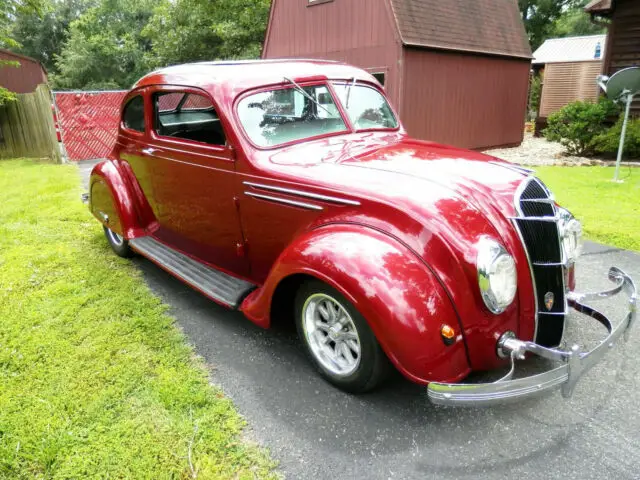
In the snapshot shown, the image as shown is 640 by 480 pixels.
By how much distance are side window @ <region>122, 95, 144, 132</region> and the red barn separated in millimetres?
18064

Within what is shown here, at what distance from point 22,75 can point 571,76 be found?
925 inches

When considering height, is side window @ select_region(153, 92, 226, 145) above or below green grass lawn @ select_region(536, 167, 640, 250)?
above

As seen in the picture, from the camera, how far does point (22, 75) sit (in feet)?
67.8

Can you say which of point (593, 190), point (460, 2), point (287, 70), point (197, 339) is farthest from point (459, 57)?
point (197, 339)

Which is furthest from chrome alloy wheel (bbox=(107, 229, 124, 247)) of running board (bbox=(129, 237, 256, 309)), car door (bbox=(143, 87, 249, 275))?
car door (bbox=(143, 87, 249, 275))

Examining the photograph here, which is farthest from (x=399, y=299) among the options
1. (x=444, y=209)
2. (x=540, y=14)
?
(x=540, y=14)

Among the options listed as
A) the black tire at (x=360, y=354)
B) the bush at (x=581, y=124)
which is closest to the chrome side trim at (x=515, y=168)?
the black tire at (x=360, y=354)

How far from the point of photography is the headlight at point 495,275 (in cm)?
221

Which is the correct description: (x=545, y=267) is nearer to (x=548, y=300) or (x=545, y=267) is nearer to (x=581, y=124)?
(x=548, y=300)

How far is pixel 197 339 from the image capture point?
334cm

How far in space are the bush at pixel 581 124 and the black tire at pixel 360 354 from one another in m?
10.6

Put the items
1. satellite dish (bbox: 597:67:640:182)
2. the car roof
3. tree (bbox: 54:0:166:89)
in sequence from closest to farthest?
the car roof → satellite dish (bbox: 597:67:640:182) → tree (bbox: 54:0:166:89)

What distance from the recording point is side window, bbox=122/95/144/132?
437 centimetres

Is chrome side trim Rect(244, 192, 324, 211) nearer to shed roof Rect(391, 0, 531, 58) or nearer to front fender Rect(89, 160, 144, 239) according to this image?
front fender Rect(89, 160, 144, 239)
